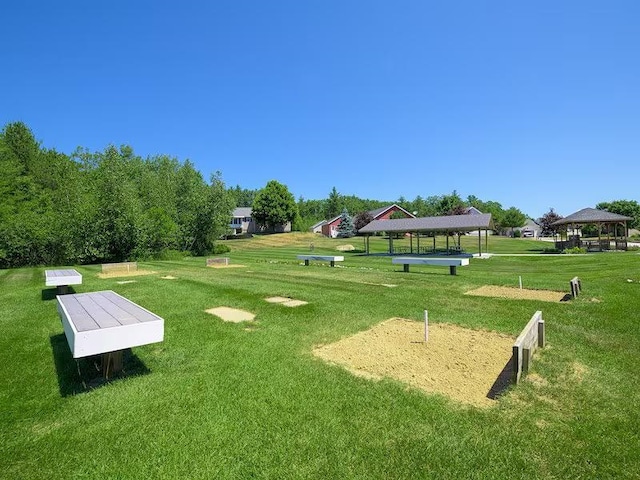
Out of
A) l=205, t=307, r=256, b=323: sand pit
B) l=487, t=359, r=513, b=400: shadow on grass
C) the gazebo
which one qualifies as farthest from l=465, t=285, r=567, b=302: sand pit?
the gazebo

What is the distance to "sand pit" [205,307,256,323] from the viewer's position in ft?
25.5

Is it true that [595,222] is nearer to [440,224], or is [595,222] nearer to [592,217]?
[592,217]

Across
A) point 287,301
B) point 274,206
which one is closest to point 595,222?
point 287,301

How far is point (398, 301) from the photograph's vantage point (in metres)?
9.45

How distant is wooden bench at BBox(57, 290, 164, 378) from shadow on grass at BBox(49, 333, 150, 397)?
0.18 meters

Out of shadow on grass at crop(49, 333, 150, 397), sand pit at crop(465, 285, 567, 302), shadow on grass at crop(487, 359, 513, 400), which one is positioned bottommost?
shadow on grass at crop(487, 359, 513, 400)

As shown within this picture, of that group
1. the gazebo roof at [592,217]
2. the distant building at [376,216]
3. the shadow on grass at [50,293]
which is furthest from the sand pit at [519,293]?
the distant building at [376,216]

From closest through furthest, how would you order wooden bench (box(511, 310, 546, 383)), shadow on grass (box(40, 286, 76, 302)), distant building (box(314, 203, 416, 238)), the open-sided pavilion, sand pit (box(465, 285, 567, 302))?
wooden bench (box(511, 310, 546, 383)) < sand pit (box(465, 285, 567, 302)) < shadow on grass (box(40, 286, 76, 302)) < the open-sided pavilion < distant building (box(314, 203, 416, 238))

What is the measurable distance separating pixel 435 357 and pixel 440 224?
1009 inches

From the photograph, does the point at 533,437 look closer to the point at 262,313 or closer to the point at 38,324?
the point at 262,313

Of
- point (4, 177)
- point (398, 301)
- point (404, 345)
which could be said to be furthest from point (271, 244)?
point (404, 345)

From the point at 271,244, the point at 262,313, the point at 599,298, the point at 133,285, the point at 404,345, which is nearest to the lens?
the point at 404,345

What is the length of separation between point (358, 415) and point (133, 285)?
11.0 meters

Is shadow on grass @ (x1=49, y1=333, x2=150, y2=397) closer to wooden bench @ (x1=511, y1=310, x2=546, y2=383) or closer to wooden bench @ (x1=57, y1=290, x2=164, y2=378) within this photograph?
wooden bench @ (x1=57, y1=290, x2=164, y2=378)
